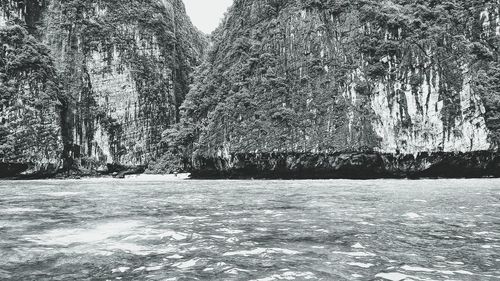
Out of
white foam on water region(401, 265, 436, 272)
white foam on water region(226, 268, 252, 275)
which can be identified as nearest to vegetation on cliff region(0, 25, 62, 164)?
white foam on water region(226, 268, 252, 275)

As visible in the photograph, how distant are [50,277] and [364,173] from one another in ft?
87.0

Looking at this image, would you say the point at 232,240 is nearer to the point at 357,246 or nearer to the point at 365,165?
the point at 357,246

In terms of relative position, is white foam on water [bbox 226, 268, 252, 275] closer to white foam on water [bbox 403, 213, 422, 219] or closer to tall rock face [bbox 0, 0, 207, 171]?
white foam on water [bbox 403, 213, 422, 219]

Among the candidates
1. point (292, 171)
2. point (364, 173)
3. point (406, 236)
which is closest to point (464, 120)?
point (364, 173)

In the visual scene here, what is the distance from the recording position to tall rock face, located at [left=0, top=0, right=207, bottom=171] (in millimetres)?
48219

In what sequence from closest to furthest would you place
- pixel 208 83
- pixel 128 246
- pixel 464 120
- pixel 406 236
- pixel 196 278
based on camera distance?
1. pixel 196 278
2. pixel 128 246
3. pixel 406 236
4. pixel 464 120
5. pixel 208 83

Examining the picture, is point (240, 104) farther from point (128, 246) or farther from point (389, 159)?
point (128, 246)

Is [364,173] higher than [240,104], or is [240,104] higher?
[240,104]

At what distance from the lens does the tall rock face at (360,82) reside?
91.9ft

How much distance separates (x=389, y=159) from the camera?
90.3ft

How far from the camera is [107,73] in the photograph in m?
50.8

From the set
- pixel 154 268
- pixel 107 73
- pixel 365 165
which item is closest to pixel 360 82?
pixel 365 165

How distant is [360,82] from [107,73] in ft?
114

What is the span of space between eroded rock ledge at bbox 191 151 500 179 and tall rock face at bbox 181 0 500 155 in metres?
0.58
